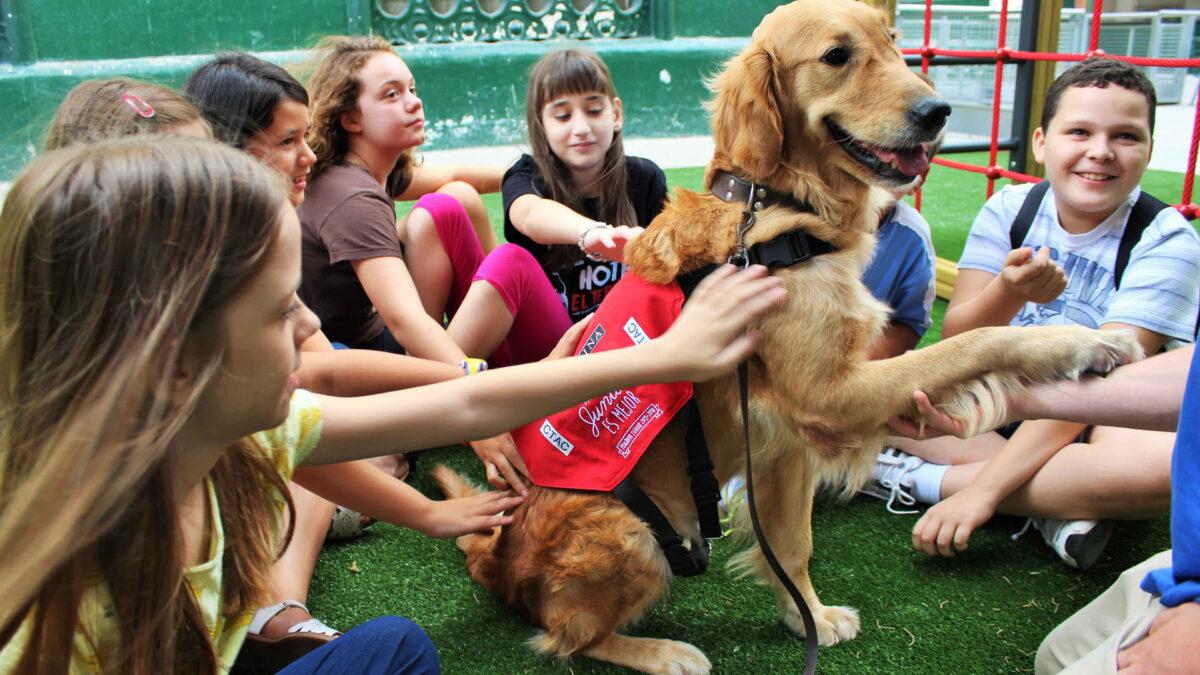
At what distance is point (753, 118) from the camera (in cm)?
180

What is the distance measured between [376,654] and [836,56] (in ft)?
5.36

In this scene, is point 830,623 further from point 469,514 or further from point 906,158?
point 906,158

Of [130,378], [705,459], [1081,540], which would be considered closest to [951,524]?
[1081,540]

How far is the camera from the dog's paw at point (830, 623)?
1.93 meters

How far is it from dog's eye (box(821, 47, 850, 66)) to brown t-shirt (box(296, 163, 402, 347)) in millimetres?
1529

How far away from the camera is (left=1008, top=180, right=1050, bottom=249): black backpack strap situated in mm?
2480

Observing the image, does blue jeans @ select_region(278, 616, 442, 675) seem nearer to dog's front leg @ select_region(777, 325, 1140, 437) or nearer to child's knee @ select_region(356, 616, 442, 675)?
child's knee @ select_region(356, 616, 442, 675)

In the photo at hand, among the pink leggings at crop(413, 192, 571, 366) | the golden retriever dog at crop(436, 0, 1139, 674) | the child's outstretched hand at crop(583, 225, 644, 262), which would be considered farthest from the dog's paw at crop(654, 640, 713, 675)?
the pink leggings at crop(413, 192, 571, 366)

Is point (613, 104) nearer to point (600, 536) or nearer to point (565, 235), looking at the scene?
point (565, 235)

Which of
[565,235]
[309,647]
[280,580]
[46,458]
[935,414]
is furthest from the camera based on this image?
[565,235]

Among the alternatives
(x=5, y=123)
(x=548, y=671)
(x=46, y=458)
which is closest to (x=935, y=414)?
(x=548, y=671)

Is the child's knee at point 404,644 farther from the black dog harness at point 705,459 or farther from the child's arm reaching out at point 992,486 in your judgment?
the child's arm reaching out at point 992,486

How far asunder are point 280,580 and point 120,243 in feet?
4.39

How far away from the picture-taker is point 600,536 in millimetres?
1764
